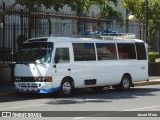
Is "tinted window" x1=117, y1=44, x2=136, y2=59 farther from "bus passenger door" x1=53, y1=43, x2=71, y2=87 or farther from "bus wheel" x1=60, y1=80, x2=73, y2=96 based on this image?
"bus wheel" x1=60, y1=80, x2=73, y2=96

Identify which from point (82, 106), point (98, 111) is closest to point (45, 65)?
point (82, 106)

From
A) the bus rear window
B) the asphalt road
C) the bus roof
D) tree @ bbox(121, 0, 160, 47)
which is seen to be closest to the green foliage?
tree @ bbox(121, 0, 160, 47)

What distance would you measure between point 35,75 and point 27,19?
6.80 metres

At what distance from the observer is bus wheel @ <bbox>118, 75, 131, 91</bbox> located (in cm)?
2169

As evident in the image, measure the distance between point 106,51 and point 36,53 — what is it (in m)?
3.71

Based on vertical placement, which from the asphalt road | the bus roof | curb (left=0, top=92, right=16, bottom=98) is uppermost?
the bus roof

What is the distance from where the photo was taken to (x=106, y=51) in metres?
20.8

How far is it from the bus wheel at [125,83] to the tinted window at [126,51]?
96 cm

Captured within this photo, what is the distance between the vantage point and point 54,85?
18078 millimetres

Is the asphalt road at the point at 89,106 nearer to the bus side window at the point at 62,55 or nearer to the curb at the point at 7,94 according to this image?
the curb at the point at 7,94

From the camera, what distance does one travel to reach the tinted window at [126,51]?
71.1 feet

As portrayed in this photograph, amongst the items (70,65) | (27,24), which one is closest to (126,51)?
(70,65)

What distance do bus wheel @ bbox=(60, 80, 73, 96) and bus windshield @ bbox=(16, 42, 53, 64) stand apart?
120cm

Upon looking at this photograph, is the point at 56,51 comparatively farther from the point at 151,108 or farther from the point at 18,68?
the point at 151,108
